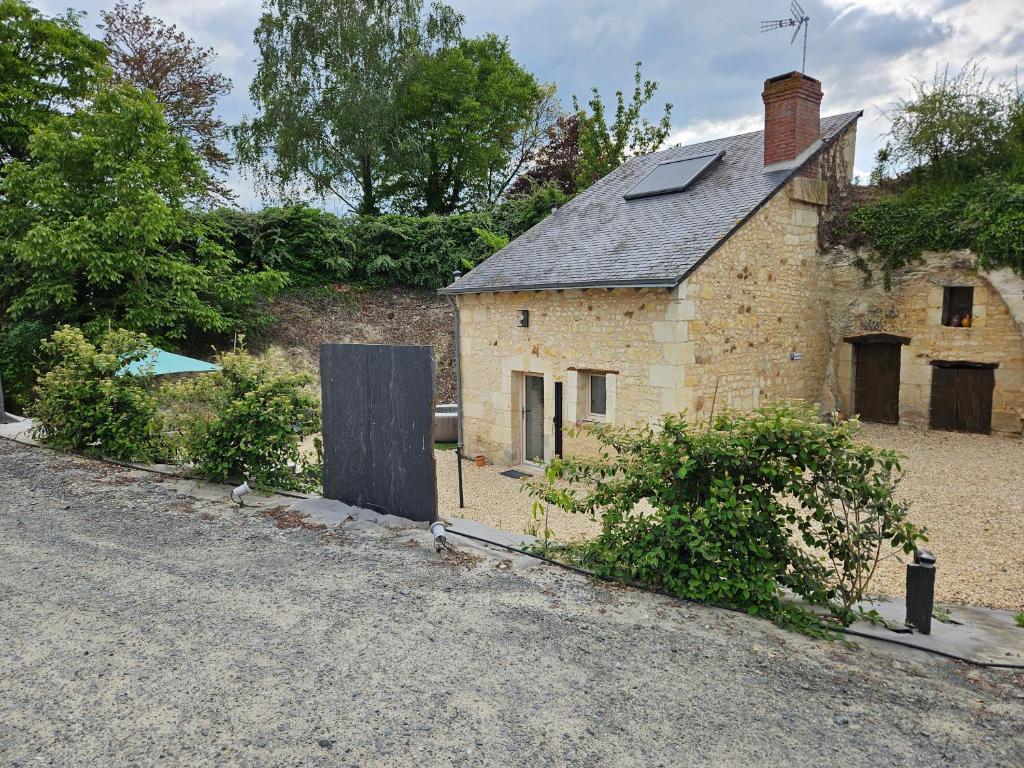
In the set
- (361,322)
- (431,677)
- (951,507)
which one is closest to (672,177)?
(951,507)

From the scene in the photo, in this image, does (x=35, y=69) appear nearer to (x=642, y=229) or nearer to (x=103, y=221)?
(x=103, y=221)

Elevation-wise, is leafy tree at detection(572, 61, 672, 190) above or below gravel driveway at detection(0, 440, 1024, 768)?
above

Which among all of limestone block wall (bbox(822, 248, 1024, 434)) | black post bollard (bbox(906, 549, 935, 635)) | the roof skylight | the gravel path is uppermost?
the roof skylight

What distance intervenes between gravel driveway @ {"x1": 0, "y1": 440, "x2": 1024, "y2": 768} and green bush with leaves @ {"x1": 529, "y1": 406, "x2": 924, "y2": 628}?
0.25 m

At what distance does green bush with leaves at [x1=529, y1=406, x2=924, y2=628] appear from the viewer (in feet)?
12.9

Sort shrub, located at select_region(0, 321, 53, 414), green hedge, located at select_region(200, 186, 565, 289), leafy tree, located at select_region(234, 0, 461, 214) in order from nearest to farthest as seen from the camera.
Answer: shrub, located at select_region(0, 321, 53, 414) < green hedge, located at select_region(200, 186, 565, 289) < leafy tree, located at select_region(234, 0, 461, 214)

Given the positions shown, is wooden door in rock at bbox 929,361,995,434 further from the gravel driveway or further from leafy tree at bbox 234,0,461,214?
leafy tree at bbox 234,0,461,214

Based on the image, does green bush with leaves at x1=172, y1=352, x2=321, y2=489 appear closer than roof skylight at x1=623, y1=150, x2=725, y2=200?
Yes

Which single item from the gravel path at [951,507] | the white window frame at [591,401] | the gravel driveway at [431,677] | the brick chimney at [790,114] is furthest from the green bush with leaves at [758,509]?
the brick chimney at [790,114]

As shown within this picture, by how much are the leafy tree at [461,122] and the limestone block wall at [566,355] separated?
1242 centimetres

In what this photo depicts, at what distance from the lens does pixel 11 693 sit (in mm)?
3311

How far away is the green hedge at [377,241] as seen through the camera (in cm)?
1938

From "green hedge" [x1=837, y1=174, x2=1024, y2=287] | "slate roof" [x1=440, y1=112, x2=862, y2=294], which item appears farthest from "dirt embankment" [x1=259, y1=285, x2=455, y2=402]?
"green hedge" [x1=837, y1=174, x2=1024, y2=287]

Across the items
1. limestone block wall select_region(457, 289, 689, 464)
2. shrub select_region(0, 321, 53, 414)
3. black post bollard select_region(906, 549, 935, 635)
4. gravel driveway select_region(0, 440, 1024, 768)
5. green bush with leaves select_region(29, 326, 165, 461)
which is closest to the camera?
gravel driveway select_region(0, 440, 1024, 768)
